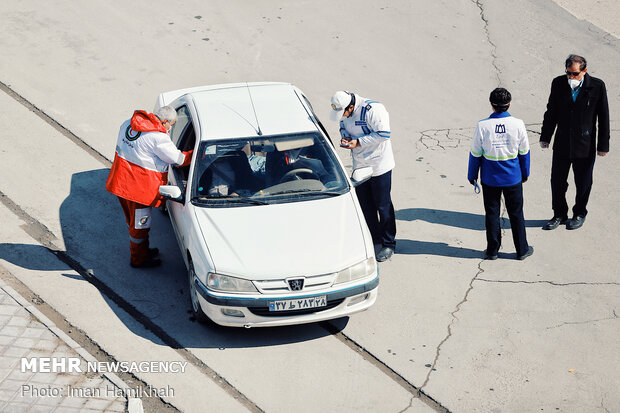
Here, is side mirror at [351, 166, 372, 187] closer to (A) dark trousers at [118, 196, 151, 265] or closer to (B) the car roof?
(B) the car roof

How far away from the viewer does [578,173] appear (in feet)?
30.8

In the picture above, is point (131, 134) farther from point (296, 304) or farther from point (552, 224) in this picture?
point (552, 224)

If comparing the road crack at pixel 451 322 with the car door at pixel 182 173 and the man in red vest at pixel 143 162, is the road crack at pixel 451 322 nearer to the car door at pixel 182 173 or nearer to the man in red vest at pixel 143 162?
the car door at pixel 182 173

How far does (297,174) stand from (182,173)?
1251 millimetres

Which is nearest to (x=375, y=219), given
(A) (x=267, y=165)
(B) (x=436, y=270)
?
(B) (x=436, y=270)

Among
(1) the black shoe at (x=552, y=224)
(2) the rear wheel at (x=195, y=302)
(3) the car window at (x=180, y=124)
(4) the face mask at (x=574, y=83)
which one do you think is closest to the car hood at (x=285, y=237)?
(2) the rear wheel at (x=195, y=302)

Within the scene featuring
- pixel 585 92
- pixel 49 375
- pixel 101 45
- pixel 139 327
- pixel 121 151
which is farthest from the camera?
pixel 101 45

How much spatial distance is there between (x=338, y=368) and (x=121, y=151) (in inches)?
121

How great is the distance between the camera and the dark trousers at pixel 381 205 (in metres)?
8.84

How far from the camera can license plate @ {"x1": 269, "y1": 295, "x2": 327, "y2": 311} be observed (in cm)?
716

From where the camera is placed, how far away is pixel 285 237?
24.6ft

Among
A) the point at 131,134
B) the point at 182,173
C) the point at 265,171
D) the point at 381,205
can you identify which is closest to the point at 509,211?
the point at 381,205

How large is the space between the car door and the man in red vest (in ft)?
0.59

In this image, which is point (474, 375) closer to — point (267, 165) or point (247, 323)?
point (247, 323)
